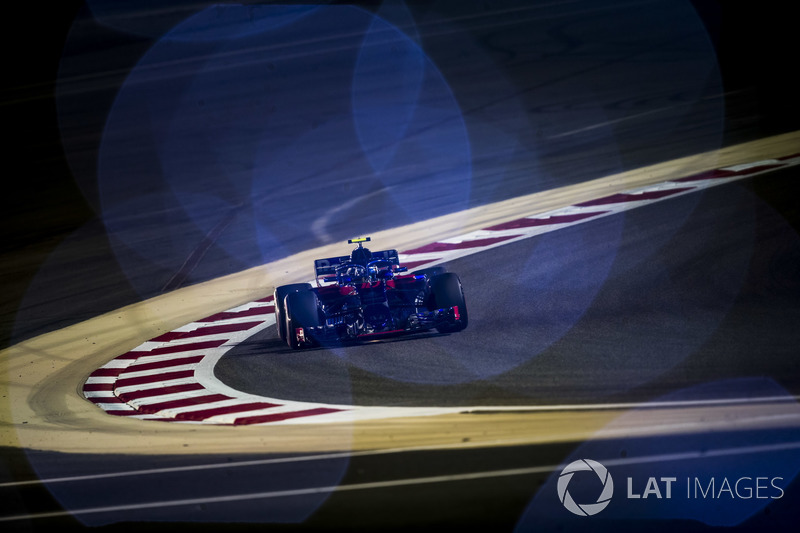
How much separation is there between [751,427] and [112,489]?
174 inches

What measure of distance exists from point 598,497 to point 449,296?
4.12 meters

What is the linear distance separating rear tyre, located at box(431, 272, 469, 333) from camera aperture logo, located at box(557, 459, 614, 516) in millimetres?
3637

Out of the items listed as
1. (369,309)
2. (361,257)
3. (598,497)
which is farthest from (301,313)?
(598,497)

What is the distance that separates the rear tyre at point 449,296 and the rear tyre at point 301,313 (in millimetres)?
1222

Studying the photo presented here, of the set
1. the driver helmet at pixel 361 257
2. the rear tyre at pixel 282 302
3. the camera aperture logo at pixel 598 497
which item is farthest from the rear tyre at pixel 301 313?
the camera aperture logo at pixel 598 497

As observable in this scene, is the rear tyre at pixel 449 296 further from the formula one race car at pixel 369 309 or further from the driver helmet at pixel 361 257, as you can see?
the driver helmet at pixel 361 257

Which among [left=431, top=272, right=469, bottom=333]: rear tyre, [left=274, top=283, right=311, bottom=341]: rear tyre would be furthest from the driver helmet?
[left=431, top=272, right=469, bottom=333]: rear tyre

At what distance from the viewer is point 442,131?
18.6m

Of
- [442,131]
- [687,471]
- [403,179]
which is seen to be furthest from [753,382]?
[442,131]

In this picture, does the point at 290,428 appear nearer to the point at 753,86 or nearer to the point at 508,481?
the point at 508,481

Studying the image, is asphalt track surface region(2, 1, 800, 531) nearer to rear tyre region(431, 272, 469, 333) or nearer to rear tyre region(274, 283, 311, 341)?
rear tyre region(431, 272, 469, 333)

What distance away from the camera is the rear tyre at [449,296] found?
9.43 metres

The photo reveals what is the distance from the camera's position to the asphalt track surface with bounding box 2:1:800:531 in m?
5.75

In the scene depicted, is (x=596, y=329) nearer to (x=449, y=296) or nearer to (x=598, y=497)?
(x=449, y=296)
